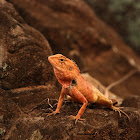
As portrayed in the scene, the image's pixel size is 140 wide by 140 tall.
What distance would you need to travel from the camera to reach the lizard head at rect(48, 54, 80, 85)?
2.81 metres

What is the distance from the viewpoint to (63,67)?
284cm

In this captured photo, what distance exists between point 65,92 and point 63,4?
25.4ft

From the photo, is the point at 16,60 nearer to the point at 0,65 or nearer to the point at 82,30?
the point at 0,65

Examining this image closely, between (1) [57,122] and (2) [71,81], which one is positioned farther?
(2) [71,81]

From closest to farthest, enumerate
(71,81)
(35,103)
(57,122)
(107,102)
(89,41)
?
(57,122), (71,81), (107,102), (35,103), (89,41)

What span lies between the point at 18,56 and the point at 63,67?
1160 mm

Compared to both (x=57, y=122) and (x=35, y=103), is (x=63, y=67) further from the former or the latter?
(x=35, y=103)

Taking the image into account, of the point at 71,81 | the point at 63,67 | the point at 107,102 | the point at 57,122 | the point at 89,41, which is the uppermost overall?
the point at 63,67

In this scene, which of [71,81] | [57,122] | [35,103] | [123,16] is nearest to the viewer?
[57,122]

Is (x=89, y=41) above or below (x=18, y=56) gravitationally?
below

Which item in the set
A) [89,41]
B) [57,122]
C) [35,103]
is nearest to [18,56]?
[35,103]

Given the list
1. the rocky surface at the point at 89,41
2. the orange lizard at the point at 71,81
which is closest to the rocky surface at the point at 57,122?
the orange lizard at the point at 71,81

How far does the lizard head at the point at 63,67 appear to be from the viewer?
281 centimetres

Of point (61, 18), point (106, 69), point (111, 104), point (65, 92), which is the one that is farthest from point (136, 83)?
point (65, 92)
